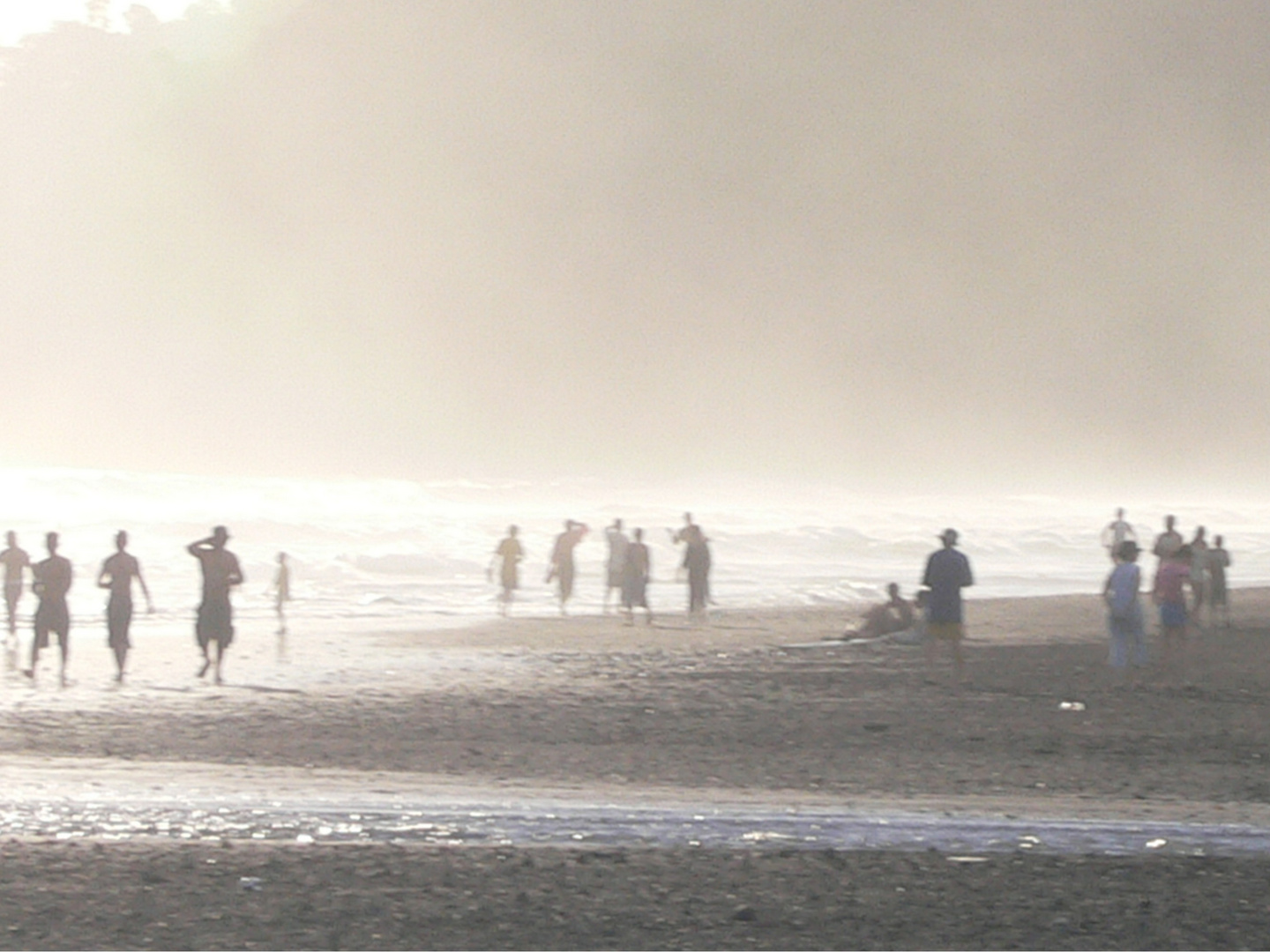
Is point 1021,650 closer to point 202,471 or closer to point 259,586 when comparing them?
point 259,586

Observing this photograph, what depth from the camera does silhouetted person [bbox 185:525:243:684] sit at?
51.8ft

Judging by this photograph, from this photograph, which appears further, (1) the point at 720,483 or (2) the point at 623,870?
(1) the point at 720,483

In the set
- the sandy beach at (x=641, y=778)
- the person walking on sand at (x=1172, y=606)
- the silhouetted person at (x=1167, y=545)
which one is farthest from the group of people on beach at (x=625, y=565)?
the person walking on sand at (x=1172, y=606)

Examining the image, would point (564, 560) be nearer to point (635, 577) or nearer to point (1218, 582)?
point (635, 577)

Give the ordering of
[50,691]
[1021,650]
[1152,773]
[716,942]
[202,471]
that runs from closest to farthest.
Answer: [716,942], [1152,773], [50,691], [1021,650], [202,471]

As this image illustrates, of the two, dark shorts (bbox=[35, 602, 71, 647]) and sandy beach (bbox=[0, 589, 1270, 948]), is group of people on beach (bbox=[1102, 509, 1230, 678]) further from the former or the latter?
dark shorts (bbox=[35, 602, 71, 647])

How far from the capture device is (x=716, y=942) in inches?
239

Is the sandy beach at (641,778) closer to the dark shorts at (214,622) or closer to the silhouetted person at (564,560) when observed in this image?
the dark shorts at (214,622)

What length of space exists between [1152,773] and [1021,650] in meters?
8.98

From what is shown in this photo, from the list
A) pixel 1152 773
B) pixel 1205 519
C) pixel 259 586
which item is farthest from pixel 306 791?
pixel 1205 519

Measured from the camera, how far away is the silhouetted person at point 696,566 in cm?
2500

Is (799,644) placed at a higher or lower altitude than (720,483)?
lower

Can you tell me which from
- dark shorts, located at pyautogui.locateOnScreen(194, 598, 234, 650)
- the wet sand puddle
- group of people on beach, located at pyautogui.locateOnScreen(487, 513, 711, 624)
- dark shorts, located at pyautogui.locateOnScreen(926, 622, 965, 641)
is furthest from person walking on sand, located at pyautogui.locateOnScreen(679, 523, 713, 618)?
the wet sand puddle

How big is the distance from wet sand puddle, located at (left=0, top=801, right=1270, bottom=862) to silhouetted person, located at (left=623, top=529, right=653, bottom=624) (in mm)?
15622
